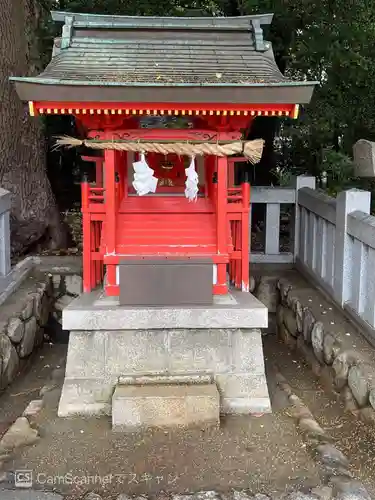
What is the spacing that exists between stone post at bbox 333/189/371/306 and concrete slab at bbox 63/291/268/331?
1300mm

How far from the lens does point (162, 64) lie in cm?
568

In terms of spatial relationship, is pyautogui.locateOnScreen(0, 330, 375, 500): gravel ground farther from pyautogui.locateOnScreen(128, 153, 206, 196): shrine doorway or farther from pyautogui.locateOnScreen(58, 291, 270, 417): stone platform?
pyautogui.locateOnScreen(128, 153, 206, 196): shrine doorway

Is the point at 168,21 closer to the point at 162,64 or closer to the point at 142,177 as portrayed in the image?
the point at 162,64

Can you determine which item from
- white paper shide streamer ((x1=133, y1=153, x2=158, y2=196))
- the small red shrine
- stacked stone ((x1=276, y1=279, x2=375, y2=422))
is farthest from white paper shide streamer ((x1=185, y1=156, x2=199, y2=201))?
stacked stone ((x1=276, y1=279, x2=375, y2=422))

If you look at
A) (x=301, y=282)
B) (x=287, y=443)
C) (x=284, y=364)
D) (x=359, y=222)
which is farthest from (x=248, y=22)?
(x=287, y=443)

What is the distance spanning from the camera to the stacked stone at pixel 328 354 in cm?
469

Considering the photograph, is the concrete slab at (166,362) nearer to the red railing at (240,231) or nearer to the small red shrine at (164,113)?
the small red shrine at (164,113)

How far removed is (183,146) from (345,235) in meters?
2.09

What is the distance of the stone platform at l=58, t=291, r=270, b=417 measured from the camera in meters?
5.21

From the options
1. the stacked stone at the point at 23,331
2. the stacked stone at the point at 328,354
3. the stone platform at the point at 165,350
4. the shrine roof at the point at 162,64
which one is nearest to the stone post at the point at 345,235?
the stacked stone at the point at 328,354

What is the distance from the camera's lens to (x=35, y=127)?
9.23 metres

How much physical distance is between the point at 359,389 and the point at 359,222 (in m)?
1.78

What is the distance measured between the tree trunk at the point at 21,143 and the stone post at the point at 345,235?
5259mm

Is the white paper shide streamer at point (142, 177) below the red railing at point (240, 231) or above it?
above
